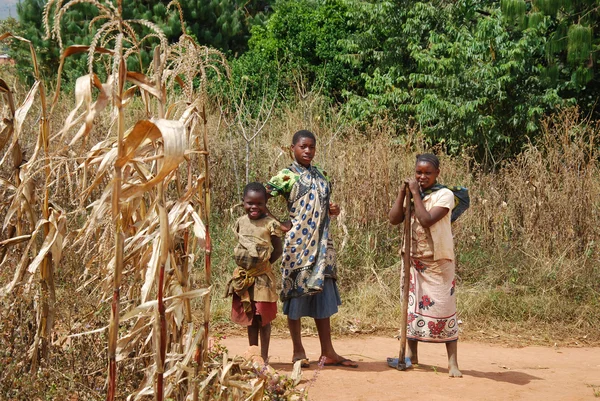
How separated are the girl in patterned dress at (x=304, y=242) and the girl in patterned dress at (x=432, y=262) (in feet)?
1.90

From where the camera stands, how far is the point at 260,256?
519cm

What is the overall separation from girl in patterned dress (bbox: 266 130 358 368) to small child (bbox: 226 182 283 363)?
0.18m

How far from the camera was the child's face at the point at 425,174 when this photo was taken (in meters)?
5.43

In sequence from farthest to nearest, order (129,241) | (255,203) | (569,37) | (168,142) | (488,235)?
1. (569,37)
2. (488,235)
3. (255,203)
4. (129,241)
5. (168,142)

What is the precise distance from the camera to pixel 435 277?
5.44m

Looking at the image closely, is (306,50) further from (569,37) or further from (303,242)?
(303,242)

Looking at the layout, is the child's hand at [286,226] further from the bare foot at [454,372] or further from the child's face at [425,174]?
the bare foot at [454,372]

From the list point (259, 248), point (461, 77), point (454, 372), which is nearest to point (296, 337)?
point (259, 248)

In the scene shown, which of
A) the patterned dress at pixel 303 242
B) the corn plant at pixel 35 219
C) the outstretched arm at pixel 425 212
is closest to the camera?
the corn plant at pixel 35 219

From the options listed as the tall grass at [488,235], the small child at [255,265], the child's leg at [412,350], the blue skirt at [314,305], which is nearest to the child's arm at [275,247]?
the small child at [255,265]

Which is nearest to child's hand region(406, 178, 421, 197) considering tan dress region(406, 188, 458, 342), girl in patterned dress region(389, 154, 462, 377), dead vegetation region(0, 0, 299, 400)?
girl in patterned dress region(389, 154, 462, 377)

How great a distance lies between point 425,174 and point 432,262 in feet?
2.05

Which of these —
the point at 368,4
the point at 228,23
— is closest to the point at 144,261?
the point at 368,4

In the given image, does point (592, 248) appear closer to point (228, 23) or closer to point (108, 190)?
point (108, 190)
